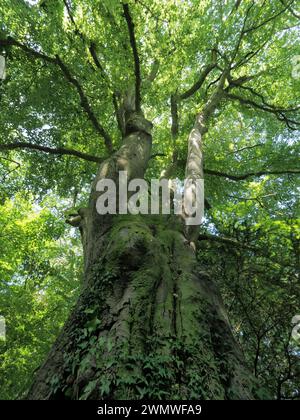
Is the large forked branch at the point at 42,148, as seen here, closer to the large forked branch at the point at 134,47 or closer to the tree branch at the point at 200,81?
the large forked branch at the point at 134,47

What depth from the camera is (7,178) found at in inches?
415

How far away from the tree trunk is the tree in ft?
0.04

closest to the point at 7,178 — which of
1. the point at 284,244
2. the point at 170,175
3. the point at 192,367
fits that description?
the point at 170,175

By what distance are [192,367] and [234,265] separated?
2.59m

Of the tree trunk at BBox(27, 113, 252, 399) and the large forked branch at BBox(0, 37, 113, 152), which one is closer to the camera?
the tree trunk at BBox(27, 113, 252, 399)

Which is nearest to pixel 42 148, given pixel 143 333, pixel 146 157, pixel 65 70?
pixel 65 70

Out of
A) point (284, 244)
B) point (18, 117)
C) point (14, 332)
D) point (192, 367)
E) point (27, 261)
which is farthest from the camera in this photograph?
point (27, 261)

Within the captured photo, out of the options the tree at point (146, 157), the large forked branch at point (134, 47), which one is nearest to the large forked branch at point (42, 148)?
the tree at point (146, 157)

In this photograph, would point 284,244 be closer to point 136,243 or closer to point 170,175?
point 136,243

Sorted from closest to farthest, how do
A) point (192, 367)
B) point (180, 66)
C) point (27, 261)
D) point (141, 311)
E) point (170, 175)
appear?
point (192, 367)
point (141, 311)
point (180, 66)
point (170, 175)
point (27, 261)

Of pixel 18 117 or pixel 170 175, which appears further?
pixel 18 117

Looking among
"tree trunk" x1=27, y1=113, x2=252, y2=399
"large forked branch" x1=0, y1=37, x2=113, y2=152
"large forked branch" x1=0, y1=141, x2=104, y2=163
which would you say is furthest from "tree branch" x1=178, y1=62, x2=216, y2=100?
"tree trunk" x1=27, y1=113, x2=252, y2=399

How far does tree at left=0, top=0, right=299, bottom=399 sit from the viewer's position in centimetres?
239

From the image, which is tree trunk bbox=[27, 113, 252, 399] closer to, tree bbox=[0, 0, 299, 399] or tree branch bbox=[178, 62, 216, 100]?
tree bbox=[0, 0, 299, 399]
